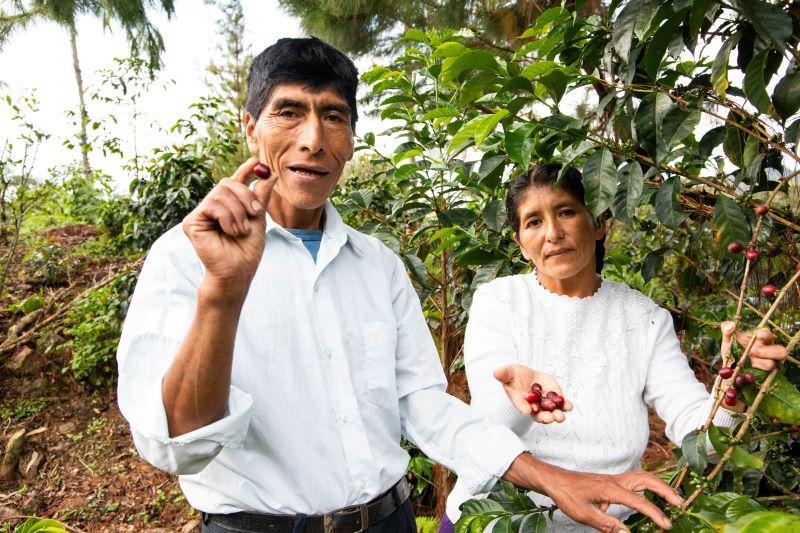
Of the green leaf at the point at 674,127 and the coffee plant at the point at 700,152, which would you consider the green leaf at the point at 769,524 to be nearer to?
the coffee plant at the point at 700,152

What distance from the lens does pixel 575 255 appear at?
62.9 inches

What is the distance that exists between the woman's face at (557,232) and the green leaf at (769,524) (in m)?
0.92

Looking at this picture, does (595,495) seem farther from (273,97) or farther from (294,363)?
(273,97)

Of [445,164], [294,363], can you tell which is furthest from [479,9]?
[294,363]

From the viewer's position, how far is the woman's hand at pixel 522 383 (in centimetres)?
127

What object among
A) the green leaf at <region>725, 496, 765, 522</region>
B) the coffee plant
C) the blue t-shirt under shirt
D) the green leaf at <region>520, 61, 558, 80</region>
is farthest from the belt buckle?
the green leaf at <region>520, 61, 558, 80</region>

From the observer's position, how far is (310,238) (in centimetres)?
149

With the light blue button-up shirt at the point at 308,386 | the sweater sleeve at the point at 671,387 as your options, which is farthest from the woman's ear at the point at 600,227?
the light blue button-up shirt at the point at 308,386

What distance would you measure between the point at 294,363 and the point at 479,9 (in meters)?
4.51

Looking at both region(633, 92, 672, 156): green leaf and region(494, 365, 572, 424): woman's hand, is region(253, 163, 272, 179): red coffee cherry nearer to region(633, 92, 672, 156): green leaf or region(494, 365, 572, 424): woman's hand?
region(494, 365, 572, 424): woman's hand

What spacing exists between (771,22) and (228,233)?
3.03 ft

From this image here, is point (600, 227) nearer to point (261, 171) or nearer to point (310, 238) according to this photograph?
point (310, 238)

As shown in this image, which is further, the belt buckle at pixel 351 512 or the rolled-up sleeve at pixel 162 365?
the belt buckle at pixel 351 512

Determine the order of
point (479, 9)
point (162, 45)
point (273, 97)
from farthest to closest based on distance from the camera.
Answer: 1. point (162, 45)
2. point (479, 9)
3. point (273, 97)
